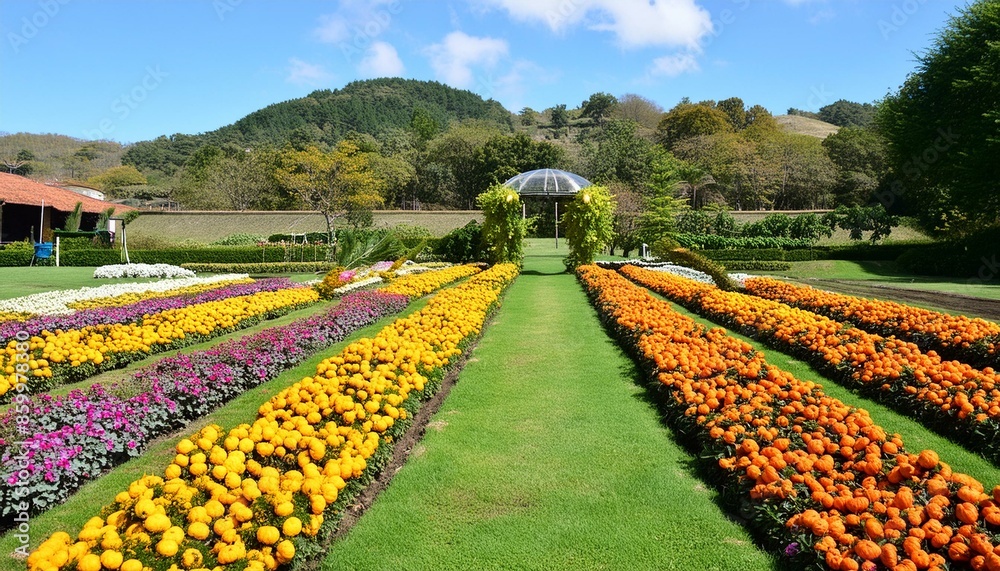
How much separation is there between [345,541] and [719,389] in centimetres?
291

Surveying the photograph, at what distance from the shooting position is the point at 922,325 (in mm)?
7129

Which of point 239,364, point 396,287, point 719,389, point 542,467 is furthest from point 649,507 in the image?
point 396,287

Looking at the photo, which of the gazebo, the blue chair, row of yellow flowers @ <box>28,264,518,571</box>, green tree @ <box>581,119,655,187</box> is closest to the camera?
row of yellow flowers @ <box>28,264,518,571</box>

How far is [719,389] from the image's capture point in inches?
182

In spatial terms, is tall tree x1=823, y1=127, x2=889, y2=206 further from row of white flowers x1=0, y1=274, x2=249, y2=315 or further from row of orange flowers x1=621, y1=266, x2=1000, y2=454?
row of white flowers x1=0, y1=274, x2=249, y2=315

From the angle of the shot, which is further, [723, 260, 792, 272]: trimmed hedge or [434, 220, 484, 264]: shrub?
[723, 260, 792, 272]: trimmed hedge

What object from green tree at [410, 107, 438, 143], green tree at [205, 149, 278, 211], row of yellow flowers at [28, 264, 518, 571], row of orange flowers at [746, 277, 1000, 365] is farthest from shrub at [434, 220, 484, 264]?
green tree at [410, 107, 438, 143]

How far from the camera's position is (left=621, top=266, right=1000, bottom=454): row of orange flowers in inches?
171

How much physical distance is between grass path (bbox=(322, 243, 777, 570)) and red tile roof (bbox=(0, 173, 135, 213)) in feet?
115

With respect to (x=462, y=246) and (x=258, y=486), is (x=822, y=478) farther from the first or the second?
(x=462, y=246)

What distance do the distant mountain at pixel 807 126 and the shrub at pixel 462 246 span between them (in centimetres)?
8530

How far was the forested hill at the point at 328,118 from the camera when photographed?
252 feet

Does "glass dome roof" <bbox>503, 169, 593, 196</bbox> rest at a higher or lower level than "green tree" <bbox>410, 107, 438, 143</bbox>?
lower

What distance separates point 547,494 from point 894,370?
11.5 feet
